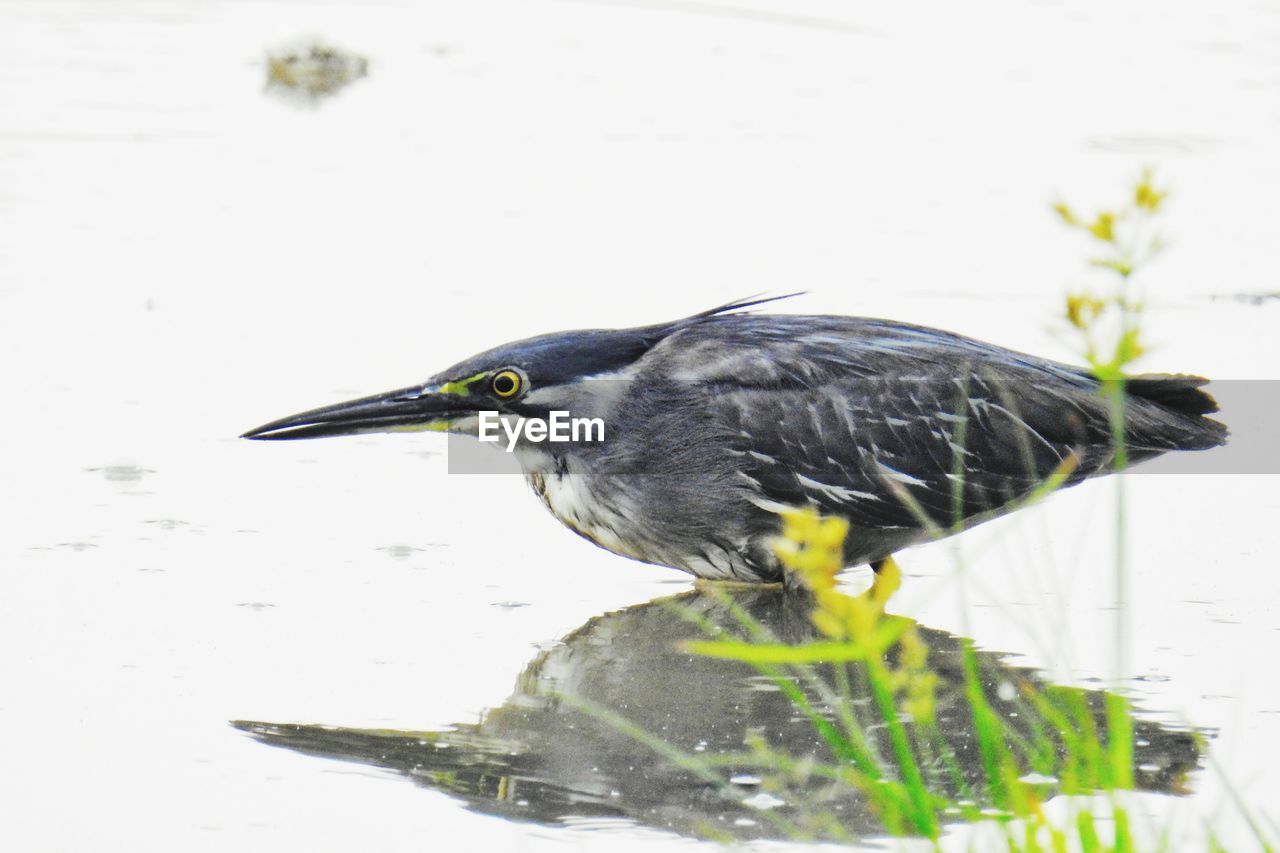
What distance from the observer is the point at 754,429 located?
567cm

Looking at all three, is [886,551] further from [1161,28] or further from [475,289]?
[1161,28]

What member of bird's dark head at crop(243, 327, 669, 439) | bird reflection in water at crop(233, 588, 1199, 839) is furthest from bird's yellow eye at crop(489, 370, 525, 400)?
bird reflection in water at crop(233, 588, 1199, 839)

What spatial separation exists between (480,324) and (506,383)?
87.3 inches

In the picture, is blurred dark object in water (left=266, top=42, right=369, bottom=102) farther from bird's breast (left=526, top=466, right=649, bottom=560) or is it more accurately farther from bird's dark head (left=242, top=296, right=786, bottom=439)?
bird's breast (left=526, top=466, right=649, bottom=560)

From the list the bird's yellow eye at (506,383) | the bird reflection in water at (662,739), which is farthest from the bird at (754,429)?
the bird reflection in water at (662,739)

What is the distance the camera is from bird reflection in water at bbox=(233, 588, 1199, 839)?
4.20m

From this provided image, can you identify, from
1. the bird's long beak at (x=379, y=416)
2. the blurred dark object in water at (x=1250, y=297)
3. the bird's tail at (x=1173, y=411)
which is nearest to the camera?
the bird's long beak at (x=379, y=416)

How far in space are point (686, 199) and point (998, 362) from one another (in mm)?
3984

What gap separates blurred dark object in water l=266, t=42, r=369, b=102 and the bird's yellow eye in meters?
A: 6.41

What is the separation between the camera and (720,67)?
12695 mm

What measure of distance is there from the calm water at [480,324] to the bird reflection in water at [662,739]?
18 mm

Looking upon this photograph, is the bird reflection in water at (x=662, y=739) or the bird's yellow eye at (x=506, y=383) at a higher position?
the bird's yellow eye at (x=506, y=383)

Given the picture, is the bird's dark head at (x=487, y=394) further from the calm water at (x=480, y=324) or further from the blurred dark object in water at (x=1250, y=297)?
the blurred dark object in water at (x=1250, y=297)

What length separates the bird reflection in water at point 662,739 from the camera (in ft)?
13.8
